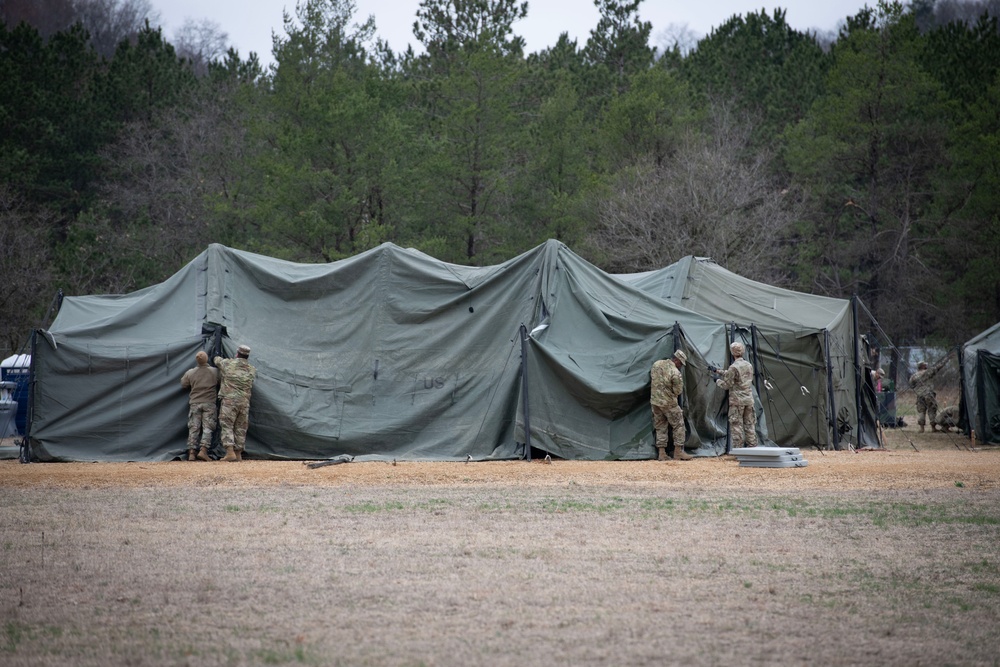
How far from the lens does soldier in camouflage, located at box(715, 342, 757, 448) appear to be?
53.2ft

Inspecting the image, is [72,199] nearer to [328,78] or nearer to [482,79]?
[328,78]

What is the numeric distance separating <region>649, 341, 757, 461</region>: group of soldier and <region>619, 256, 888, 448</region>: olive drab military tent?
2.45ft

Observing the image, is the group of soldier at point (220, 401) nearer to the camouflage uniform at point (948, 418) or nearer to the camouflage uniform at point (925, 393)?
the camouflage uniform at point (925, 393)

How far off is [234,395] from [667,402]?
20.6 feet

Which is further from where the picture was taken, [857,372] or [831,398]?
[857,372]

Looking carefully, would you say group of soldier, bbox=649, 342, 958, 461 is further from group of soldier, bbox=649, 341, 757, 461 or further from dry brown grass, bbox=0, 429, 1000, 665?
dry brown grass, bbox=0, 429, 1000, 665

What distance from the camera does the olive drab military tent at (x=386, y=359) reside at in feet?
52.7

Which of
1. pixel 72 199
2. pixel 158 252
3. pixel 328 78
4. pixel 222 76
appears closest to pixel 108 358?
pixel 328 78

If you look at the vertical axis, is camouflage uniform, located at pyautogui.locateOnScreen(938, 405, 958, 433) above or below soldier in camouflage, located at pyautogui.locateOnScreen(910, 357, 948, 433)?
below

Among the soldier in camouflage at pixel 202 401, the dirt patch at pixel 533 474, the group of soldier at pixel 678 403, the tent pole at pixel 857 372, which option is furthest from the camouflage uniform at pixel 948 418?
the soldier in camouflage at pixel 202 401

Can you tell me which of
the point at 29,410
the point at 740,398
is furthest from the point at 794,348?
the point at 29,410

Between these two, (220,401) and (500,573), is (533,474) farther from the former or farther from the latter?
(500,573)

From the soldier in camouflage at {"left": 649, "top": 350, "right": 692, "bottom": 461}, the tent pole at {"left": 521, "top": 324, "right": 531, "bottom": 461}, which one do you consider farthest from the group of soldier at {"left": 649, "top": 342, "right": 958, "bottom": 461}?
the tent pole at {"left": 521, "top": 324, "right": 531, "bottom": 461}

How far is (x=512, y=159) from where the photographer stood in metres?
35.2
